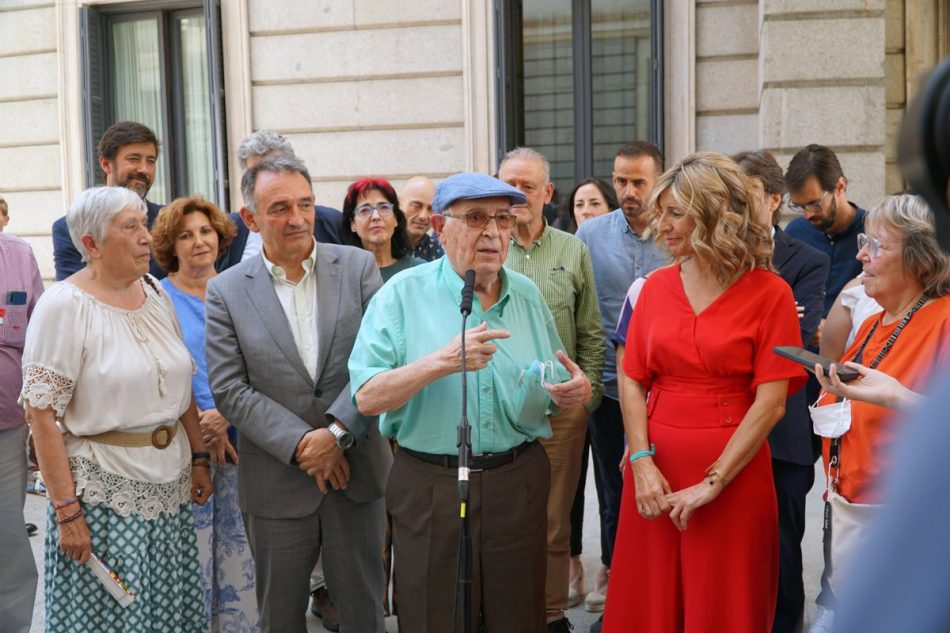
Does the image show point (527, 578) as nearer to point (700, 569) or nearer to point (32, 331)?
point (700, 569)

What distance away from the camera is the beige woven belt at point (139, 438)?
3625 millimetres

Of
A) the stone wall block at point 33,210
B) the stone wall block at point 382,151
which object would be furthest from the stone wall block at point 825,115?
the stone wall block at point 33,210

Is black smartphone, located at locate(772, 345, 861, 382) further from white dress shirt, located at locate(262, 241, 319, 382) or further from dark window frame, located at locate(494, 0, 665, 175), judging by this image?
dark window frame, located at locate(494, 0, 665, 175)

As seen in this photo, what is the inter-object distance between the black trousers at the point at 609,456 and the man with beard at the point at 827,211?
4.42ft

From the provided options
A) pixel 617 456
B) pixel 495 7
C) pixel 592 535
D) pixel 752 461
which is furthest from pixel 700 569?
pixel 495 7

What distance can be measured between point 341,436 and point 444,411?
538 millimetres

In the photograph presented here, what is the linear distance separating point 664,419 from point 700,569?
0.53m

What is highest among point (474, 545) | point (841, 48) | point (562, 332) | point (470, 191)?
point (841, 48)

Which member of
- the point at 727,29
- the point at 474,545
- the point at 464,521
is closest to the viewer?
Answer: the point at 464,521

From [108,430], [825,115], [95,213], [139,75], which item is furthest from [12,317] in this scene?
[139,75]

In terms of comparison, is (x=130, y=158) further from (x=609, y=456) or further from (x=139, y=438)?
(x=609, y=456)

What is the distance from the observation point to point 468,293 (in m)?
2.96

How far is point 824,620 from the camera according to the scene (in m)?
3.42

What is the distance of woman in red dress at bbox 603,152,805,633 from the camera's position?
335 cm
